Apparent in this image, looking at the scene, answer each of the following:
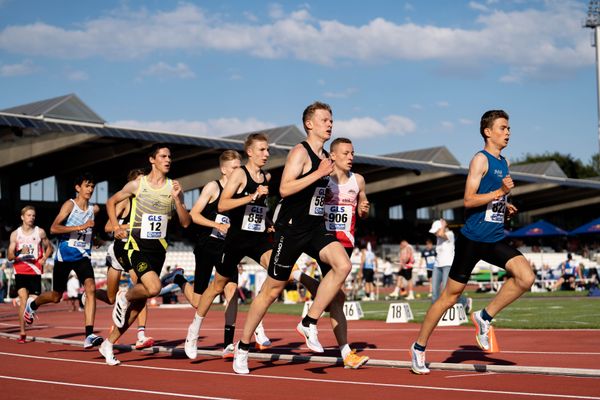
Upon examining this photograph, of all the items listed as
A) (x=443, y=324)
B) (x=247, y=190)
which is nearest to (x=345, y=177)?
(x=247, y=190)

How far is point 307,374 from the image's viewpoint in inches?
305

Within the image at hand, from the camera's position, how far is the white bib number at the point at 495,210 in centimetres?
742

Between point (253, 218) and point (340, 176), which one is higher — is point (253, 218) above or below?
below

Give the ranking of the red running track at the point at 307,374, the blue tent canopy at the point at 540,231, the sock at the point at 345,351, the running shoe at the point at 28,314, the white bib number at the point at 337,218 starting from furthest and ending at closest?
the blue tent canopy at the point at 540,231 < the running shoe at the point at 28,314 < the white bib number at the point at 337,218 < the sock at the point at 345,351 < the red running track at the point at 307,374

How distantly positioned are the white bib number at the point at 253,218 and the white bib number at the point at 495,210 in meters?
2.53

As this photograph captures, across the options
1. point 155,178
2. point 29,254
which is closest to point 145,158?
point 29,254

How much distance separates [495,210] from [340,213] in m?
1.74

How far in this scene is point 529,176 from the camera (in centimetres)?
6088

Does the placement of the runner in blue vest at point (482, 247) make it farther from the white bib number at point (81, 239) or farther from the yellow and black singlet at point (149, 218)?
the white bib number at point (81, 239)

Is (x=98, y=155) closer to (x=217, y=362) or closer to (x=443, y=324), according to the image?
(x=443, y=324)

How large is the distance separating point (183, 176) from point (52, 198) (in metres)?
7.85

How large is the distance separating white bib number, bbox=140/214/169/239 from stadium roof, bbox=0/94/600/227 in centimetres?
2679

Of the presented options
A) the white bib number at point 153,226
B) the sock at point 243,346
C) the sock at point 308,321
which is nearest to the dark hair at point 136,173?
the white bib number at point 153,226

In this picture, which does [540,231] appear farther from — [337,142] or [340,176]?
[340,176]
